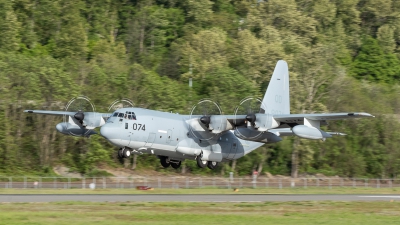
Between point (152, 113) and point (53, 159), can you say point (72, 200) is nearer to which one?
point (152, 113)

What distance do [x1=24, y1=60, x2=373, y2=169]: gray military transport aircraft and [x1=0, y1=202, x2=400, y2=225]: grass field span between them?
7.48m

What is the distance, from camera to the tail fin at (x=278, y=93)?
4953 centimetres

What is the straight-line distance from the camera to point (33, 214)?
94.9 ft

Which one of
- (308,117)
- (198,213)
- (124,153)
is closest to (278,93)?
(308,117)

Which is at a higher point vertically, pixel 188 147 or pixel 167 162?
pixel 188 147

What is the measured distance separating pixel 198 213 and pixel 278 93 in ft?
68.3

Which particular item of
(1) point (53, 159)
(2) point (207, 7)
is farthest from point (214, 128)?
(2) point (207, 7)

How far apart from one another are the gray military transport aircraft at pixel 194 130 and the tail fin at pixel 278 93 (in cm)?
68

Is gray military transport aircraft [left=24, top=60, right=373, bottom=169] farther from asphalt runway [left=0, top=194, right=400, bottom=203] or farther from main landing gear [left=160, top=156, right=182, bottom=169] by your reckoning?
asphalt runway [left=0, top=194, right=400, bottom=203]

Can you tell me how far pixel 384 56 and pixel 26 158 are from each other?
2232 inches

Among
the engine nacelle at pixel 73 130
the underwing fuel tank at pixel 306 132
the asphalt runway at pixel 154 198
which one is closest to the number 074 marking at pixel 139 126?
the asphalt runway at pixel 154 198

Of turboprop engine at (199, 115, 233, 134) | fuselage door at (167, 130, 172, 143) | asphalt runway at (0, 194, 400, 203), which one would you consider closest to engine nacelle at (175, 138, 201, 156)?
fuselage door at (167, 130, 172, 143)

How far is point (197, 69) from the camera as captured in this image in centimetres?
8212

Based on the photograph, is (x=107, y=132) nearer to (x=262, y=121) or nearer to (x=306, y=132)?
(x=262, y=121)
